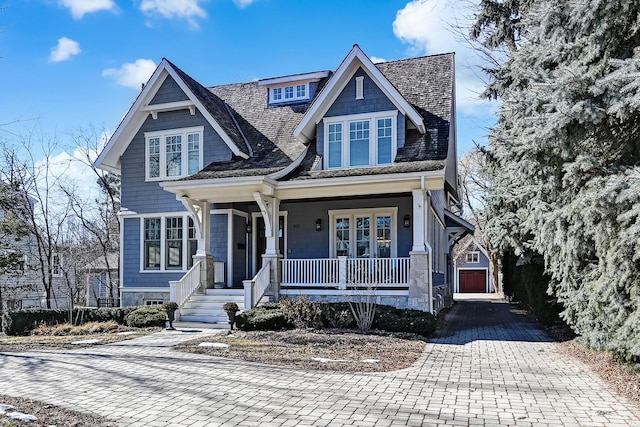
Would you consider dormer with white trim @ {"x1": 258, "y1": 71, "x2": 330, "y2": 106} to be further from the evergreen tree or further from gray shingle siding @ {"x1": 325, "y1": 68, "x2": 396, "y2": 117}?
the evergreen tree

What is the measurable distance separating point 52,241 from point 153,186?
37.0 feet

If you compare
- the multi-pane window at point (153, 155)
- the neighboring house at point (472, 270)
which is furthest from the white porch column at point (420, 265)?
the neighboring house at point (472, 270)

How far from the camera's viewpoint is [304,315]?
13172 mm

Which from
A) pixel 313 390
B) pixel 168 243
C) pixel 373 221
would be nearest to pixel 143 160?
pixel 168 243

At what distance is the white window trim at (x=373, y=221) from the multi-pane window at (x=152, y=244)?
625 cm

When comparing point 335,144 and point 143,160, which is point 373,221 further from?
point 143,160

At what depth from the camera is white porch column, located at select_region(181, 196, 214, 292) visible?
16.2m

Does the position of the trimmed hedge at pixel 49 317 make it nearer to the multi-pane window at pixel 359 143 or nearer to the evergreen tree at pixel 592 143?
the multi-pane window at pixel 359 143

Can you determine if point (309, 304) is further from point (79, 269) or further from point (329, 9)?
point (79, 269)

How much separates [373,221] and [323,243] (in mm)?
1802

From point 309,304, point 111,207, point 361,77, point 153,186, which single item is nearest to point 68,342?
point 309,304

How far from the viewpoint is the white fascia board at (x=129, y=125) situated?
18109 mm

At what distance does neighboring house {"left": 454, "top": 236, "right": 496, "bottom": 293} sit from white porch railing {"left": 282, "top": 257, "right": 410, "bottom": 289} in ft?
122

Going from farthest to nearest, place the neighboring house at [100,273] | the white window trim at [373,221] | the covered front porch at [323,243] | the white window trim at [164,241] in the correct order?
the neighboring house at [100,273], the white window trim at [164,241], the white window trim at [373,221], the covered front porch at [323,243]
